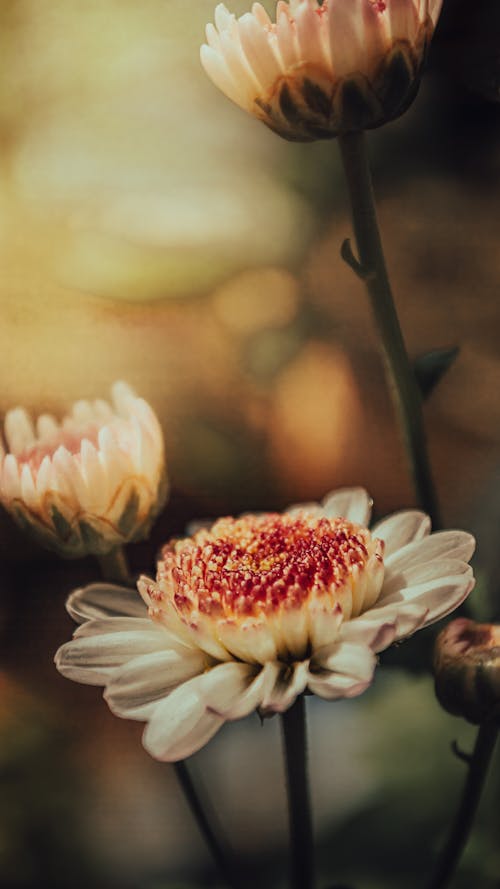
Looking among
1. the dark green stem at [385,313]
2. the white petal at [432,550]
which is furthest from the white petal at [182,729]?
the dark green stem at [385,313]

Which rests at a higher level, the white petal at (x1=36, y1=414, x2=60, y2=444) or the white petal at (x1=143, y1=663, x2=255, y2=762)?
the white petal at (x1=36, y1=414, x2=60, y2=444)

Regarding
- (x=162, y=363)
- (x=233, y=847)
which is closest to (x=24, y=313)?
(x=162, y=363)

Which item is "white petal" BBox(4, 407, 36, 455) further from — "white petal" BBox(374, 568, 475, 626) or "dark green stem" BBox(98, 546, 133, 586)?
"white petal" BBox(374, 568, 475, 626)

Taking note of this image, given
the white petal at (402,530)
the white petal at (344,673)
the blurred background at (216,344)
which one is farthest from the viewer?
the blurred background at (216,344)

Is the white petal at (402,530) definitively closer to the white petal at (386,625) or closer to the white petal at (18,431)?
the white petal at (386,625)

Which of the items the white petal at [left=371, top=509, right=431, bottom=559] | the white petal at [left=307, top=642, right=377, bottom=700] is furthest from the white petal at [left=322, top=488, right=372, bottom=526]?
the white petal at [left=307, top=642, right=377, bottom=700]

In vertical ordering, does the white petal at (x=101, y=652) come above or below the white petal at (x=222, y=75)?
below

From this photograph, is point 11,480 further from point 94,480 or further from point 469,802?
point 469,802
